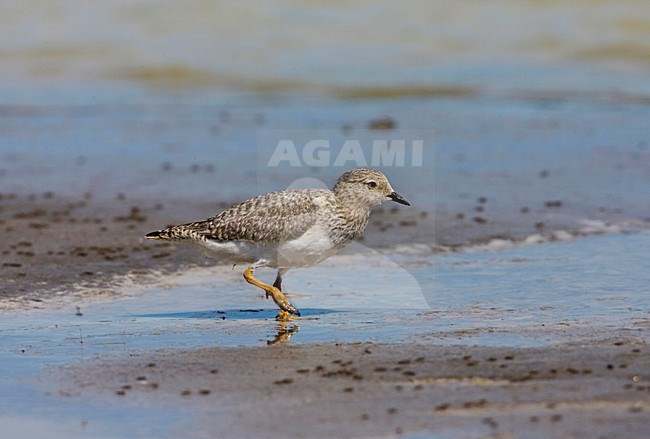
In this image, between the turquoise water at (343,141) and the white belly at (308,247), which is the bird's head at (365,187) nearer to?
the white belly at (308,247)

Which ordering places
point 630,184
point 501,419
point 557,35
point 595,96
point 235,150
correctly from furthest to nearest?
point 557,35, point 595,96, point 235,150, point 630,184, point 501,419

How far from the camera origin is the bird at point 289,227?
10.3m

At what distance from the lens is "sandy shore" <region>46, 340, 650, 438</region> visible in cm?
678

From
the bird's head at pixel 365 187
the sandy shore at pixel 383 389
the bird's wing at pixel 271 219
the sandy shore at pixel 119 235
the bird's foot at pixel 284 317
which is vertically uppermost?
the bird's head at pixel 365 187

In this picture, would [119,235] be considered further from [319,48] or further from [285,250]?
[319,48]

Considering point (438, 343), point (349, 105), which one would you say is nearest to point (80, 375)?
point (438, 343)

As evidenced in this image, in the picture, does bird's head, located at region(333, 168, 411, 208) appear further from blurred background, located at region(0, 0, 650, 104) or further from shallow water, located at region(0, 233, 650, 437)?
blurred background, located at region(0, 0, 650, 104)

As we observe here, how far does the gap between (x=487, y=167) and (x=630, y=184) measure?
→ 2371 mm

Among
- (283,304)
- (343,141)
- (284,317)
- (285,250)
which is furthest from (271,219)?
(343,141)

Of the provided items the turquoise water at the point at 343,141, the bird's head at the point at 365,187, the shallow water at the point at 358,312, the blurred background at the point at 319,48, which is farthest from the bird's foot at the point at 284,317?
the blurred background at the point at 319,48

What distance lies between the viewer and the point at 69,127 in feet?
73.0

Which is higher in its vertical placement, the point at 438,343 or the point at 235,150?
the point at 235,150

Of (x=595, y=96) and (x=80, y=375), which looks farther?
(x=595, y=96)

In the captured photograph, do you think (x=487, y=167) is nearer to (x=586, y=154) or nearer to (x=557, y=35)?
(x=586, y=154)
